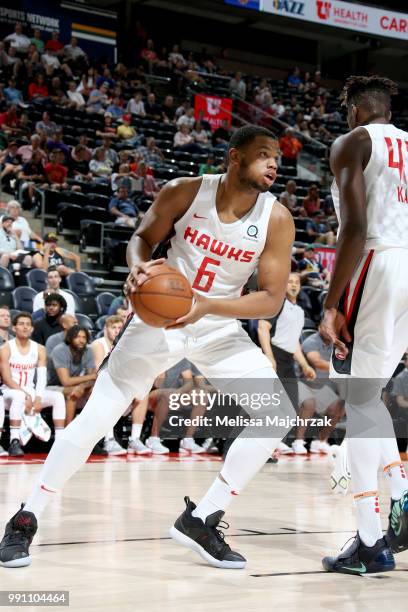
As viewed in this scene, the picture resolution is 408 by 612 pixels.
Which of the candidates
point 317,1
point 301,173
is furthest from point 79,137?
point 317,1

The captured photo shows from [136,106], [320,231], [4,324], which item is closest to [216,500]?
[4,324]

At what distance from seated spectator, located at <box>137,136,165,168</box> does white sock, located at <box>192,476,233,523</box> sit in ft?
40.5

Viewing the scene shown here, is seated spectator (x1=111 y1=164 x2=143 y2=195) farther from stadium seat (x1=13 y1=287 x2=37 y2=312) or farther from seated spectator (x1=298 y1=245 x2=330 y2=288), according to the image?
stadium seat (x1=13 y1=287 x2=37 y2=312)

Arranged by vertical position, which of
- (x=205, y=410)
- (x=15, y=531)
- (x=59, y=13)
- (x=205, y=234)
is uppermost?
(x=59, y=13)

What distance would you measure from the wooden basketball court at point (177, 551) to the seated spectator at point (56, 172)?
7.31 metres

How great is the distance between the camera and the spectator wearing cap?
10.6 m

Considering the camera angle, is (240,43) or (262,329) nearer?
(262,329)

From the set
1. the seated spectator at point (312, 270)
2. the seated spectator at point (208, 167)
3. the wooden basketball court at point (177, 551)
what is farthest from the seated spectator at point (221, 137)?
the wooden basketball court at point (177, 551)

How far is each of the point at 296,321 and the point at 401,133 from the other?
4.93 meters

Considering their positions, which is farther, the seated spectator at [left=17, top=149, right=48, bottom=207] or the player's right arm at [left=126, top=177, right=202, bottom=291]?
Answer: the seated spectator at [left=17, top=149, right=48, bottom=207]

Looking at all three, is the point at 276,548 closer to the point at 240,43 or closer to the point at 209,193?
the point at 209,193

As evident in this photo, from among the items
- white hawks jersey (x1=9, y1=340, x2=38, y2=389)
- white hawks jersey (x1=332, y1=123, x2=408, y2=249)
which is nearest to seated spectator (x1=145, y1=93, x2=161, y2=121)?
white hawks jersey (x1=9, y1=340, x2=38, y2=389)

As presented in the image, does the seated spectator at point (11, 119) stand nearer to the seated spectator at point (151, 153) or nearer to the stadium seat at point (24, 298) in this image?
the seated spectator at point (151, 153)

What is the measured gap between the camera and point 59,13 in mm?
21812
